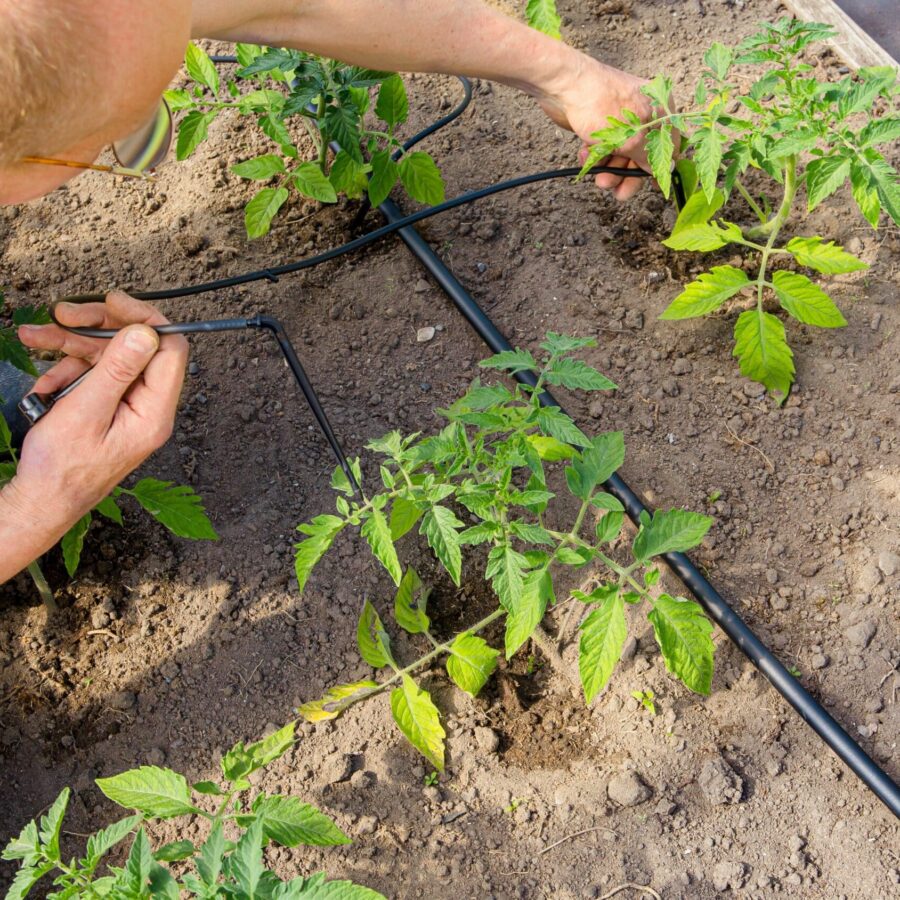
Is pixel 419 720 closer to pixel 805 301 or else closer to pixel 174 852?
pixel 174 852

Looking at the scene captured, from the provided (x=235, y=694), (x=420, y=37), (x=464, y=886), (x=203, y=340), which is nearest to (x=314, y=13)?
(x=420, y=37)

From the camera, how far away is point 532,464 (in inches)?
61.4

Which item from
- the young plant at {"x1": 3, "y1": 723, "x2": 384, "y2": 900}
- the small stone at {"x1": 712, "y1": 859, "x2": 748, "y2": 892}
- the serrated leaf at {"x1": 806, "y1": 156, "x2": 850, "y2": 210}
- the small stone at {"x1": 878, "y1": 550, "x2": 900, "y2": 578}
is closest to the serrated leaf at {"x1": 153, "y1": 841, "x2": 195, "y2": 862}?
the young plant at {"x1": 3, "y1": 723, "x2": 384, "y2": 900}

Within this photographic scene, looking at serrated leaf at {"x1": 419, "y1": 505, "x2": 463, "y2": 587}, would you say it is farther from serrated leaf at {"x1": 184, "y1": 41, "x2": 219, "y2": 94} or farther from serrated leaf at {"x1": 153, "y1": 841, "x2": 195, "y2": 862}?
serrated leaf at {"x1": 184, "y1": 41, "x2": 219, "y2": 94}

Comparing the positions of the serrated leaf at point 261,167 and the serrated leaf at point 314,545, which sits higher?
the serrated leaf at point 261,167

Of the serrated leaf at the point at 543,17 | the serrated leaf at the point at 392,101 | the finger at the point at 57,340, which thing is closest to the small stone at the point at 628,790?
the finger at the point at 57,340

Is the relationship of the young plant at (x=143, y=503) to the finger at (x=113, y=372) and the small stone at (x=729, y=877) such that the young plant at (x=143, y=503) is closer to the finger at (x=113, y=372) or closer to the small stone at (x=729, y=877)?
→ the finger at (x=113, y=372)

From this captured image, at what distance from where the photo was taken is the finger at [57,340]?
5.56 feet

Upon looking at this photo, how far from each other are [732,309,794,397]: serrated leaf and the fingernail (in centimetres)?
117

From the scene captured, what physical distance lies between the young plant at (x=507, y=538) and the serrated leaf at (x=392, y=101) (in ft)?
2.56

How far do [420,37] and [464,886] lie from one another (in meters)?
1.56

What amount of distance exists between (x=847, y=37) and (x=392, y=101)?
1285mm

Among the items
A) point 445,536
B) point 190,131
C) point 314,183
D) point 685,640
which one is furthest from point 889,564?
point 190,131

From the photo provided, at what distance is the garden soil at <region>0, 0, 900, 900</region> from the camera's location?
1.76 meters
